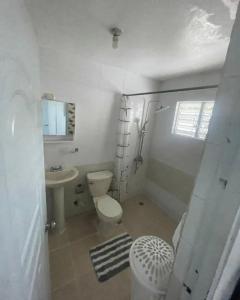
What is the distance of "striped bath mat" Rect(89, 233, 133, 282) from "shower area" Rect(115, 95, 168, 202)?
795mm

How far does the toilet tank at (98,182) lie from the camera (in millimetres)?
2189

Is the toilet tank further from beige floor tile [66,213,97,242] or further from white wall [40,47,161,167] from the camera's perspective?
beige floor tile [66,213,97,242]

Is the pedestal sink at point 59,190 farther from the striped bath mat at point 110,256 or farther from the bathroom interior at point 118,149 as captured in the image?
the striped bath mat at point 110,256

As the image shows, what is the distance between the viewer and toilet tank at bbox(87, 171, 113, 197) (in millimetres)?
2189

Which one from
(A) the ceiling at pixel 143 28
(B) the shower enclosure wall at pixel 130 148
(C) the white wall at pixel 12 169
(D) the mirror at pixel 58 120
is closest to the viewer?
(C) the white wall at pixel 12 169

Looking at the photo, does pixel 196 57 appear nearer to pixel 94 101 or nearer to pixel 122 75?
pixel 122 75

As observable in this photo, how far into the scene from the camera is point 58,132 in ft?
6.45

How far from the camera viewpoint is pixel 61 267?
166cm

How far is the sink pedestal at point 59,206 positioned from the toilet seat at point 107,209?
51 cm

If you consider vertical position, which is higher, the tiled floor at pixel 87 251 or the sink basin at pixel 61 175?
the sink basin at pixel 61 175

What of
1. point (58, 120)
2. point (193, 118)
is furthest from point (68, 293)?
point (193, 118)

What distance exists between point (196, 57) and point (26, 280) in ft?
7.17

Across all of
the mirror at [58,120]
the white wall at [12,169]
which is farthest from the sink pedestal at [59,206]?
the white wall at [12,169]

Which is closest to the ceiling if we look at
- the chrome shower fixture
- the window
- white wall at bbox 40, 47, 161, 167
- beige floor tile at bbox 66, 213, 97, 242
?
white wall at bbox 40, 47, 161, 167
